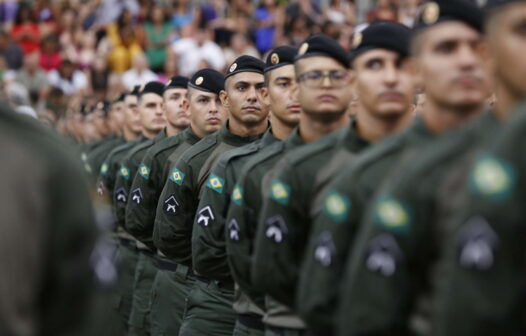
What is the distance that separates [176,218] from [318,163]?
11.5ft

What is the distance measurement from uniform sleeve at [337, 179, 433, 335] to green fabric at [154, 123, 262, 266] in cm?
493

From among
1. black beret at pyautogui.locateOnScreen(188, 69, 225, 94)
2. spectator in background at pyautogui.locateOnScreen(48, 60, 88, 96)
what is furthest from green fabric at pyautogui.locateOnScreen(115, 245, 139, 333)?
spectator in background at pyautogui.locateOnScreen(48, 60, 88, 96)

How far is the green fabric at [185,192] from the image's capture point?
→ 9.47 m

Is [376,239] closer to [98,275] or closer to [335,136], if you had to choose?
[98,275]

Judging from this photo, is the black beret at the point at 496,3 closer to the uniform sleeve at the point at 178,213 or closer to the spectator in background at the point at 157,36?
the uniform sleeve at the point at 178,213

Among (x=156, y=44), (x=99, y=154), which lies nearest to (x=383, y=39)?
(x=99, y=154)

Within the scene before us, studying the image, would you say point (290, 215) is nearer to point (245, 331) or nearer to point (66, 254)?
point (245, 331)

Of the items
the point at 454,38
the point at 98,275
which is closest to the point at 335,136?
the point at 454,38

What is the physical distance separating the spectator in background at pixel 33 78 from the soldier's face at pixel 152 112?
405 inches

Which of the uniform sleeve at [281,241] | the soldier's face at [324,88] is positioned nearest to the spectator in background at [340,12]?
the soldier's face at [324,88]

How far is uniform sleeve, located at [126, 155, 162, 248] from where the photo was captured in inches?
429

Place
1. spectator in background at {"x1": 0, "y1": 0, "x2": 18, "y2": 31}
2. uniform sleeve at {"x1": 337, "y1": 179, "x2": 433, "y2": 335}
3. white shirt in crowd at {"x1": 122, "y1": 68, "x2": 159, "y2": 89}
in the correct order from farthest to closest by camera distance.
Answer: spectator in background at {"x1": 0, "y1": 0, "x2": 18, "y2": 31}
white shirt in crowd at {"x1": 122, "y1": 68, "x2": 159, "y2": 89}
uniform sleeve at {"x1": 337, "y1": 179, "x2": 433, "y2": 335}

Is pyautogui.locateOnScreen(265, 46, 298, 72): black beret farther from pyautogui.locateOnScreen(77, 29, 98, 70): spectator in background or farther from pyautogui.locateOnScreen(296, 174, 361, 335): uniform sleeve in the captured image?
pyautogui.locateOnScreen(77, 29, 98, 70): spectator in background

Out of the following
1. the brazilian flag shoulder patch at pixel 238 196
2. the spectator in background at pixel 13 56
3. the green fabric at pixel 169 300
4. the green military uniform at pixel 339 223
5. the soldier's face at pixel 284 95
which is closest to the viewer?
the green military uniform at pixel 339 223
